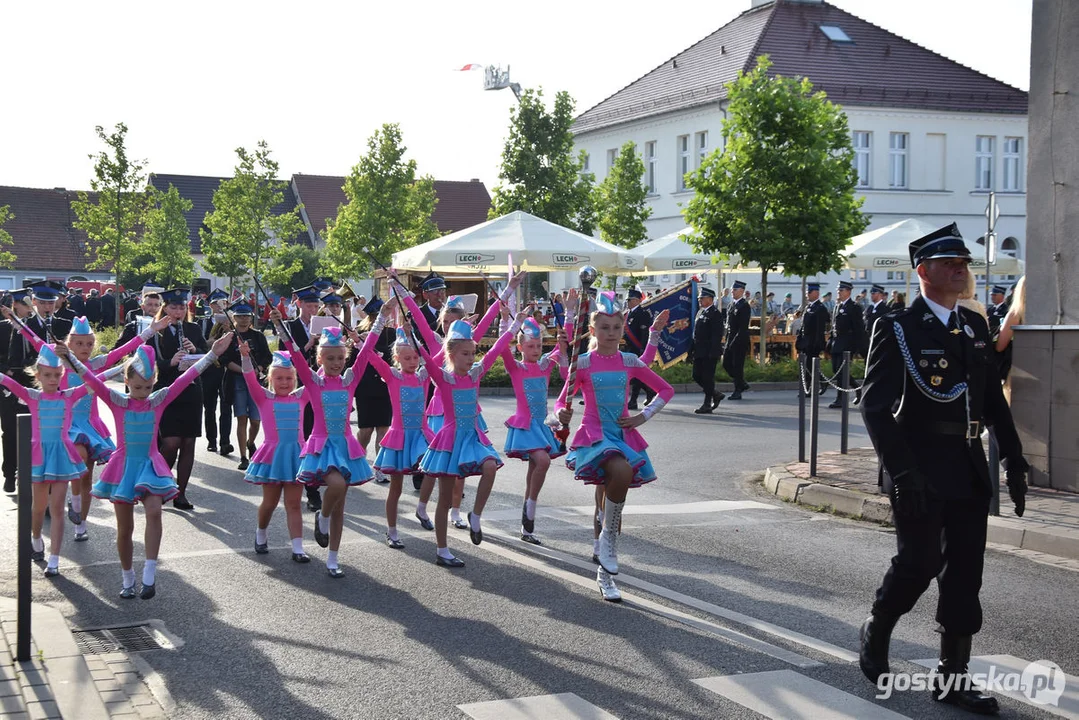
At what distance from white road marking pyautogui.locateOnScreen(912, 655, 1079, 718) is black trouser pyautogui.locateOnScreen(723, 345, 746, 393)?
15677 mm

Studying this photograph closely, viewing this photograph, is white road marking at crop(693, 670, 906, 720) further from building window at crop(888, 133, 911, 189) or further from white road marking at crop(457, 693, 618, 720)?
building window at crop(888, 133, 911, 189)

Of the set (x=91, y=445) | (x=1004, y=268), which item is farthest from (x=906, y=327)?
(x=1004, y=268)

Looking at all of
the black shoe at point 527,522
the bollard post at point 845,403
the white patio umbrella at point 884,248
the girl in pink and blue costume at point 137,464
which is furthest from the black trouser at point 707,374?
the girl in pink and blue costume at point 137,464

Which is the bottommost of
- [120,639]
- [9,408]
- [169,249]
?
[120,639]

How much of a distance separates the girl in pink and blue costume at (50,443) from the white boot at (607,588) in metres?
3.72

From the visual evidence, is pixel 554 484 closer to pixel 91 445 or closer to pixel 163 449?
pixel 163 449

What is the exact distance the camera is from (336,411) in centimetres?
881

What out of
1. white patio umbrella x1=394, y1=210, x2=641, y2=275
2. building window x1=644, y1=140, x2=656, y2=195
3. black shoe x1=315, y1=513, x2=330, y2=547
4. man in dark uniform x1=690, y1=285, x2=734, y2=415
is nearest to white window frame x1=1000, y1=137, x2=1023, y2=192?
building window x1=644, y1=140, x2=656, y2=195

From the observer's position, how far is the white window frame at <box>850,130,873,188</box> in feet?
161

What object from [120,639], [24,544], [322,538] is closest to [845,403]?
[322,538]

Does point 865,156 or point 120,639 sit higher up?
point 865,156

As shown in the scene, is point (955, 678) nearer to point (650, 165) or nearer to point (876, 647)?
point (876, 647)

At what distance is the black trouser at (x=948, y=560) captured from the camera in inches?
212

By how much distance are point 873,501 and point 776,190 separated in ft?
52.3
